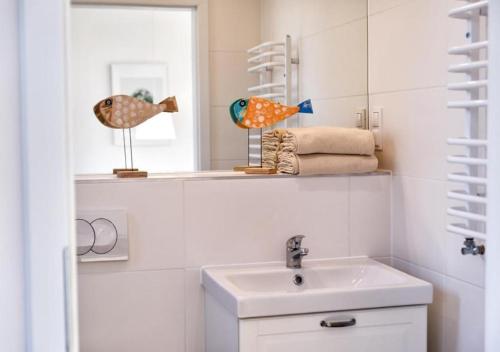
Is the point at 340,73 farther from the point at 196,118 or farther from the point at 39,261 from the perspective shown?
the point at 39,261

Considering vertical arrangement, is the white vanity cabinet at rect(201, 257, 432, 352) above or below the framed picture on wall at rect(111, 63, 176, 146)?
below

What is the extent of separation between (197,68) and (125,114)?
1.00ft

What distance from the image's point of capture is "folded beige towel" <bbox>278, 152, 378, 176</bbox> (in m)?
2.31

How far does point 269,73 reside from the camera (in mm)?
2438

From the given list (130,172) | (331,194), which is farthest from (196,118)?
(331,194)

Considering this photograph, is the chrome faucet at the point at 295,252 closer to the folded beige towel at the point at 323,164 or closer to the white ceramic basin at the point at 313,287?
the white ceramic basin at the point at 313,287

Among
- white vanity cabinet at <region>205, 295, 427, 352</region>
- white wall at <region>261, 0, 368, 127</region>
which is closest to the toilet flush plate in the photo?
white vanity cabinet at <region>205, 295, 427, 352</region>

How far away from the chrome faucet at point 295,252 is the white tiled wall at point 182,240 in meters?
0.06

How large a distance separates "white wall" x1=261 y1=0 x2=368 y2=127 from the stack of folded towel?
0.15 metres

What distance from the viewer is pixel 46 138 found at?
734mm

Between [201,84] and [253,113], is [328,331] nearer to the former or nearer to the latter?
[253,113]

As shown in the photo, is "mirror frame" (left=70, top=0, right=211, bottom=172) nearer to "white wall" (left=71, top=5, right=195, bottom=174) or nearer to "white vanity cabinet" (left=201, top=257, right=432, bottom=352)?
"white wall" (left=71, top=5, right=195, bottom=174)

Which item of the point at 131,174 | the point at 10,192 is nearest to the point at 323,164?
the point at 131,174

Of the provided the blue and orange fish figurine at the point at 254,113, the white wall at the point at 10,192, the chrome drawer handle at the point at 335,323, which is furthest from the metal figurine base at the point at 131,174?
the white wall at the point at 10,192
